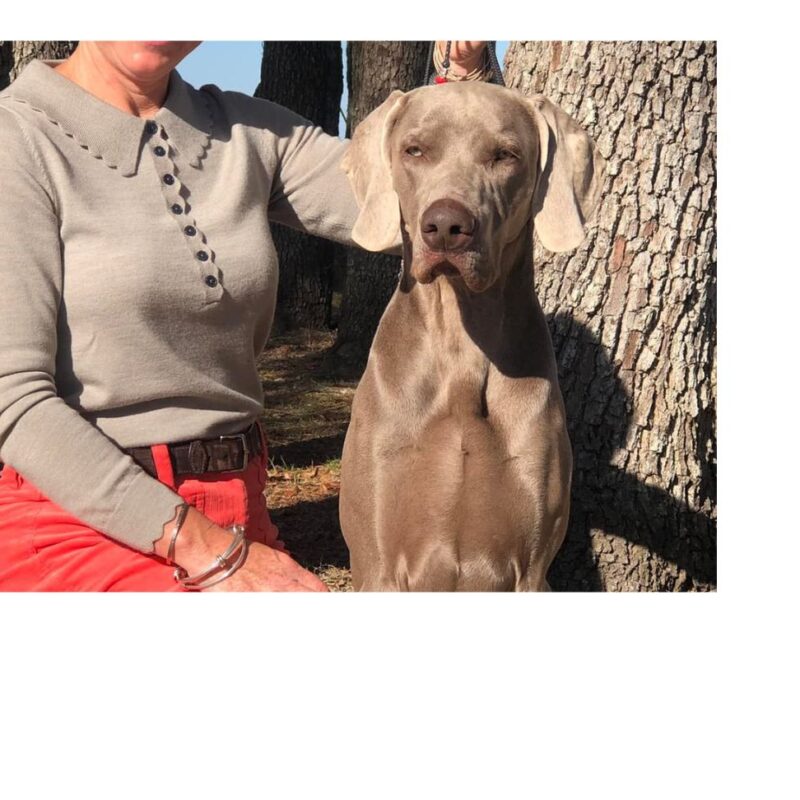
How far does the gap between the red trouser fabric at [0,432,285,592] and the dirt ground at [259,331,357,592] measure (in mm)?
1433

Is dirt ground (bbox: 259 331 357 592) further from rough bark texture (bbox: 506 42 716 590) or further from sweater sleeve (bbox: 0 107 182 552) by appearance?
sweater sleeve (bbox: 0 107 182 552)

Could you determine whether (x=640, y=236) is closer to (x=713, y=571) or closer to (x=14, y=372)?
(x=713, y=571)

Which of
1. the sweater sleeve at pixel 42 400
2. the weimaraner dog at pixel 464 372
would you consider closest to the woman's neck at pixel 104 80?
the sweater sleeve at pixel 42 400

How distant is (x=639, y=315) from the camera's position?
10.1 feet

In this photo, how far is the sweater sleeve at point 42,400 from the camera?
6.90 feet

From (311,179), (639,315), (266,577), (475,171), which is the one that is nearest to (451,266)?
(475,171)

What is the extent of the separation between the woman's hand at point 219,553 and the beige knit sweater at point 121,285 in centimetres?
6

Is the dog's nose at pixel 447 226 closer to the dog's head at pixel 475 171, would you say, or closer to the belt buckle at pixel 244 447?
the dog's head at pixel 475 171

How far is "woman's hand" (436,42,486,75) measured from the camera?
2.54 m

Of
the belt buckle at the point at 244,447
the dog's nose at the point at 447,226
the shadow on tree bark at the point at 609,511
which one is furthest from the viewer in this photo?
the shadow on tree bark at the point at 609,511

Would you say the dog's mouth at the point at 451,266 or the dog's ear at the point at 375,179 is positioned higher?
the dog's ear at the point at 375,179

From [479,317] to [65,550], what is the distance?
102 cm

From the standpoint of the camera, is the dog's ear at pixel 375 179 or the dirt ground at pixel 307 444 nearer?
the dog's ear at pixel 375 179

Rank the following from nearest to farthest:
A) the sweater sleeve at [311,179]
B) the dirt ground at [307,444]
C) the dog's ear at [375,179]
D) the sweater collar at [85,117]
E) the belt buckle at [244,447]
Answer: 1. the sweater collar at [85,117]
2. the dog's ear at [375,179]
3. the belt buckle at [244,447]
4. the sweater sleeve at [311,179]
5. the dirt ground at [307,444]
